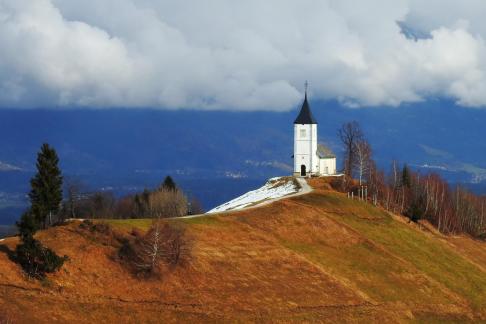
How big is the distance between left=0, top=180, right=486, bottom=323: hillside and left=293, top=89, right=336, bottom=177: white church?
2362cm

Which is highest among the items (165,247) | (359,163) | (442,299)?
(359,163)

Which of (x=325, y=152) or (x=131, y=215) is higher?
(x=325, y=152)

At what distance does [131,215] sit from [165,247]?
192 ft

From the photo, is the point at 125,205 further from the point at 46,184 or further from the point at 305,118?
the point at 46,184

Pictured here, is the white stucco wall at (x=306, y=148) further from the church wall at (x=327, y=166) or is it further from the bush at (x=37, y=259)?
the bush at (x=37, y=259)

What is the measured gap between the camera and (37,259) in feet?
194

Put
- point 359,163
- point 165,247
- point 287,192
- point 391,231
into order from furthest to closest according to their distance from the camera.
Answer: point 359,163
point 287,192
point 391,231
point 165,247

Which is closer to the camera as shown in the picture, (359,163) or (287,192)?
(287,192)

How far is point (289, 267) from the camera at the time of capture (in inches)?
2928

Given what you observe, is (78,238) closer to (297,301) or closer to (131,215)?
(297,301)

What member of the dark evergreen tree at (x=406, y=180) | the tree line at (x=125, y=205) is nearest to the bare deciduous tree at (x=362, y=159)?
the dark evergreen tree at (x=406, y=180)

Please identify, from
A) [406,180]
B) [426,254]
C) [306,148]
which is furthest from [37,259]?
[406,180]

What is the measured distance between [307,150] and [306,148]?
392 mm

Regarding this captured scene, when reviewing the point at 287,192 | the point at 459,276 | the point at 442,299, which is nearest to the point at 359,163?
the point at 287,192
